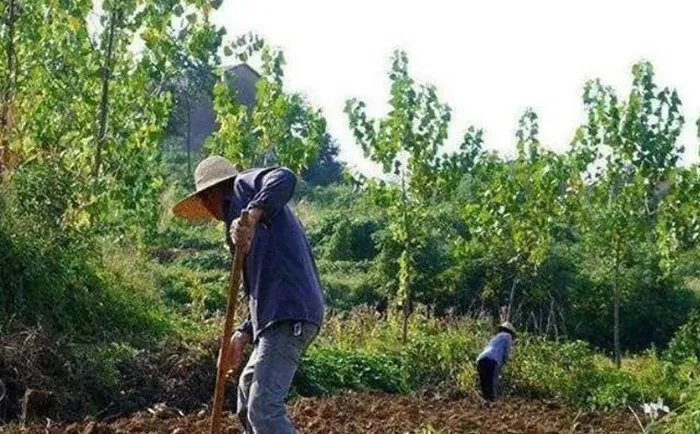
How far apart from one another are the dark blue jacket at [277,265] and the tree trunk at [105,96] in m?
7.34

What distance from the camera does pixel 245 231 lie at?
567 cm

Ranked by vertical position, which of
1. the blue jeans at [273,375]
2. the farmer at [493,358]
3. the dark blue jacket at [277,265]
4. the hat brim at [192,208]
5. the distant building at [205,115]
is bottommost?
the farmer at [493,358]

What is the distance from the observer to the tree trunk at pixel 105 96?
13.1 metres

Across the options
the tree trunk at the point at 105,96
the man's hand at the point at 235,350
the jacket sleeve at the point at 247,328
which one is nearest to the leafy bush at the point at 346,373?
the tree trunk at the point at 105,96

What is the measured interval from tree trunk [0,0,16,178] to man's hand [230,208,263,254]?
836 cm

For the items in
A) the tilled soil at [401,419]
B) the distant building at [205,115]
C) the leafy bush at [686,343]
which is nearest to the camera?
the tilled soil at [401,419]

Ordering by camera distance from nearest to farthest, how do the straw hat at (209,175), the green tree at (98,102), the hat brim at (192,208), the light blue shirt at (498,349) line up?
the straw hat at (209,175) → the hat brim at (192,208) → the light blue shirt at (498,349) → the green tree at (98,102)

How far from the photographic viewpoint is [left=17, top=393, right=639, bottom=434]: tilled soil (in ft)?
26.1

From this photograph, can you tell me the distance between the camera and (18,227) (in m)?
11.5

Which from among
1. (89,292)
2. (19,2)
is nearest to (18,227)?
(89,292)

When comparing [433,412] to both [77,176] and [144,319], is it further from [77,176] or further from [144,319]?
[77,176]

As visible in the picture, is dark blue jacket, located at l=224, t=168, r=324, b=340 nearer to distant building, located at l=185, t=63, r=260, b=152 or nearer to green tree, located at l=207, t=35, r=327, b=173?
green tree, located at l=207, t=35, r=327, b=173

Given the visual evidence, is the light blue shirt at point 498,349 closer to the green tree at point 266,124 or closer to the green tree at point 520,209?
the green tree at point 266,124

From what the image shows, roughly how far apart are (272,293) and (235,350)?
0.37 metres
